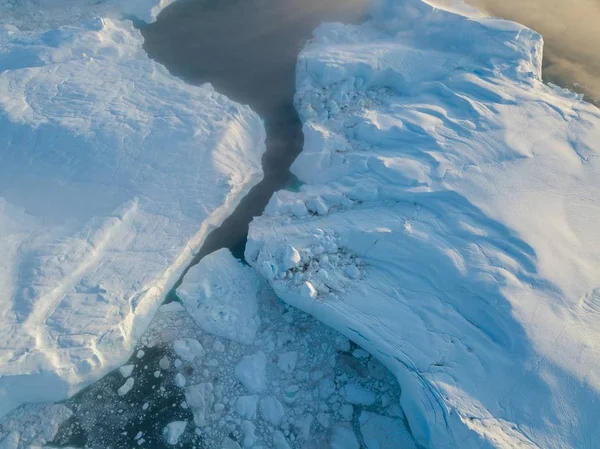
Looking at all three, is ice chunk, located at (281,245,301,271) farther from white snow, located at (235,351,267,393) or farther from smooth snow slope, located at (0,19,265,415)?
smooth snow slope, located at (0,19,265,415)

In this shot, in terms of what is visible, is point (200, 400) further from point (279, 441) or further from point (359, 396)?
point (359, 396)

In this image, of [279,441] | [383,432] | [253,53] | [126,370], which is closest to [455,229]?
[383,432]

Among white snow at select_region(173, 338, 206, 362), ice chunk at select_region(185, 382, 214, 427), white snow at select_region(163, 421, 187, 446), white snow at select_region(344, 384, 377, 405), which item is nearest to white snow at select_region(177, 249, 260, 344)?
white snow at select_region(173, 338, 206, 362)

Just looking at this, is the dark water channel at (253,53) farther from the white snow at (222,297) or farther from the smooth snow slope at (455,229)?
the white snow at (222,297)

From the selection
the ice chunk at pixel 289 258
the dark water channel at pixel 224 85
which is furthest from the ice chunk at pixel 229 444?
the ice chunk at pixel 289 258

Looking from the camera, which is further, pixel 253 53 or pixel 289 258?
pixel 253 53
